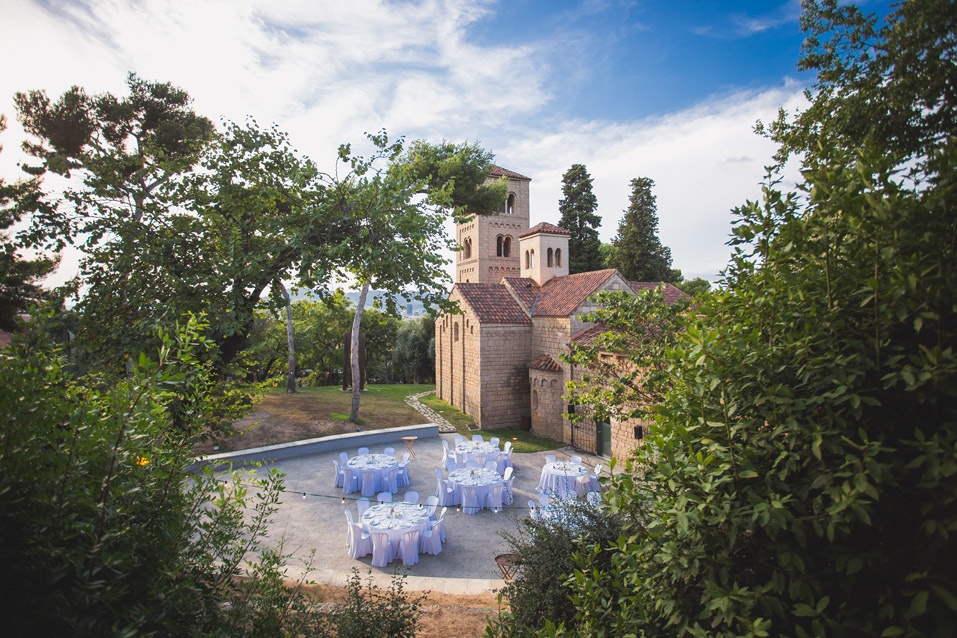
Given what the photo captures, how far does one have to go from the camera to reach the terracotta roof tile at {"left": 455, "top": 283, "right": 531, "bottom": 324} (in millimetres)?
21516

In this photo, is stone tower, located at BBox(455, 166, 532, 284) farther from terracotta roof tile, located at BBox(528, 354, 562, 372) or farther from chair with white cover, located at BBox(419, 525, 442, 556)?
chair with white cover, located at BBox(419, 525, 442, 556)

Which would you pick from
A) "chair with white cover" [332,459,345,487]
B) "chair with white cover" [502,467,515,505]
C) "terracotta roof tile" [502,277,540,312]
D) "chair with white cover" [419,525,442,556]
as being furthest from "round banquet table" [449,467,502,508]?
"terracotta roof tile" [502,277,540,312]

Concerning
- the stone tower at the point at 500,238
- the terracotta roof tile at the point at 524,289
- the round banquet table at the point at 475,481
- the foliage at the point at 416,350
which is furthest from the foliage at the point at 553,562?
the foliage at the point at 416,350

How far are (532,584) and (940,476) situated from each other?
16.2ft

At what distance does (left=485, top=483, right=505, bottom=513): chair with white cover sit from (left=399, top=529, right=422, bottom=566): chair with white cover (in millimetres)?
3109

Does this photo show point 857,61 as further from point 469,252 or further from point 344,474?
point 469,252

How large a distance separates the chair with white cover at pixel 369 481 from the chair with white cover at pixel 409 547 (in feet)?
12.3

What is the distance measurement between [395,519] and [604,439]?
10112 mm

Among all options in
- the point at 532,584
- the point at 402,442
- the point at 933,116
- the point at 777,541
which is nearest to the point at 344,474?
the point at 402,442

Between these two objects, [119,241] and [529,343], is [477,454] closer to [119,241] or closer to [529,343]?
[529,343]

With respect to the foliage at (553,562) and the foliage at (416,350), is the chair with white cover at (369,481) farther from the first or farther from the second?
the foliage at (416,350)

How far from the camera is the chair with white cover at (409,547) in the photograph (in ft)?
30.9

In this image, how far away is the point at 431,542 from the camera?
988cm

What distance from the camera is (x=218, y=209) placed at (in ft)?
16.1
